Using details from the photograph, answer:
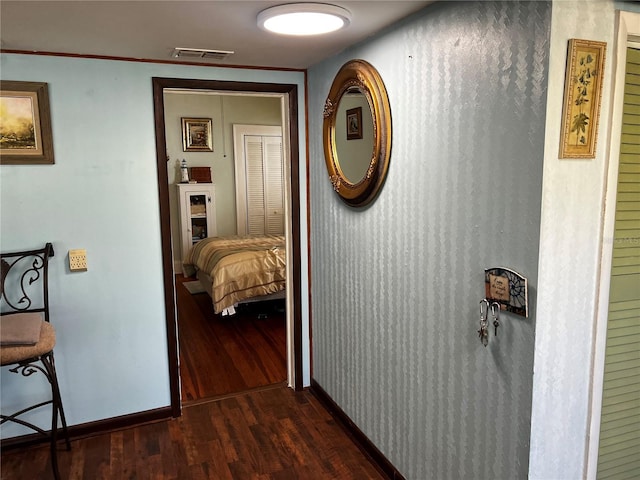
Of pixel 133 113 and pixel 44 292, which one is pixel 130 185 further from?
pixel 44 292

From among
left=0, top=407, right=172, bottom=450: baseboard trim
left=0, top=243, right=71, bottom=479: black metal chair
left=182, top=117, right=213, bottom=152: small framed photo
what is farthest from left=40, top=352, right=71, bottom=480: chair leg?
left=182, top=117, right=213, bottom=152: small framed photo

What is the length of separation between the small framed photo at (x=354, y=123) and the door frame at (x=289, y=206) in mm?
668

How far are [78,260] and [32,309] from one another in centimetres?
36

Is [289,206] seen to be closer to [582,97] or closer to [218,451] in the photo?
[218,451]

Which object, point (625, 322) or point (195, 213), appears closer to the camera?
point (625, 322)

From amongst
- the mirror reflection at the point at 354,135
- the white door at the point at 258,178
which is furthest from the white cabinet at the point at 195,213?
the mirror reflection at the point at 354,135

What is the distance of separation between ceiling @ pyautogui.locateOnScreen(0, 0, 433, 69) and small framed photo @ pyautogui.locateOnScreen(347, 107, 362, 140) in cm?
34

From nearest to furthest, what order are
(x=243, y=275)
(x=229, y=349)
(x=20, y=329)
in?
(x=20, y=329) → (x=229, y=349) → (x=243, y=275)

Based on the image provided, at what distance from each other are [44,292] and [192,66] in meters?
1.55

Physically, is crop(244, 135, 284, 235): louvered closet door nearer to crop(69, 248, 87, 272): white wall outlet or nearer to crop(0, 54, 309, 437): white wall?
crop(0, 54, 309, 437): white wall

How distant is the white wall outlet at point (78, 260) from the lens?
2.68 m

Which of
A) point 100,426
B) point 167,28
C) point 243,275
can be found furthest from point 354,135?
point 243,275

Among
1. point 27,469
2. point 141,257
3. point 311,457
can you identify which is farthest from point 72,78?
point 311,457

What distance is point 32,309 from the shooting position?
263 cm
